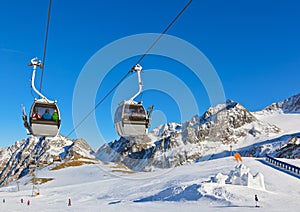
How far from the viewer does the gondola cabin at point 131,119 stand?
1569 centimetres

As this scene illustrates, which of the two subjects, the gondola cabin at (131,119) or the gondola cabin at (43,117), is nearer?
the gondola cabin at (131,119)

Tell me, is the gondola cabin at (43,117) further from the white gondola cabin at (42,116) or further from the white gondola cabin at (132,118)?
the white gondola cabin at (132,118)

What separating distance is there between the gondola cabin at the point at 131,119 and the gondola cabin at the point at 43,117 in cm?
324

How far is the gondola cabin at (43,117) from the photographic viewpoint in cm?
1603

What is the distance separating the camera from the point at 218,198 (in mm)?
21766

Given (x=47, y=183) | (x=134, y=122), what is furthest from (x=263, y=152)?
(x=134, y=122)

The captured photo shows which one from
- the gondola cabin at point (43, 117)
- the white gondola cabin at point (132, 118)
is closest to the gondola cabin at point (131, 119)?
the white gondola cabin at point (132, 118)

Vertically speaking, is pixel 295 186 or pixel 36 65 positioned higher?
pixel 36 65

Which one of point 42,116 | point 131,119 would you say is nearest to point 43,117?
point 42,116

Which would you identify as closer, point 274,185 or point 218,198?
point 218,198

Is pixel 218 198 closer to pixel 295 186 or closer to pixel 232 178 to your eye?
pixel 232 178

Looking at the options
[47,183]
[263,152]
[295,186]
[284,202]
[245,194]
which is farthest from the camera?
[263,152]

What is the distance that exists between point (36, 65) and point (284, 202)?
665 inches

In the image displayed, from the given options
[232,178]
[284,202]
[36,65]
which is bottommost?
[284,202]
